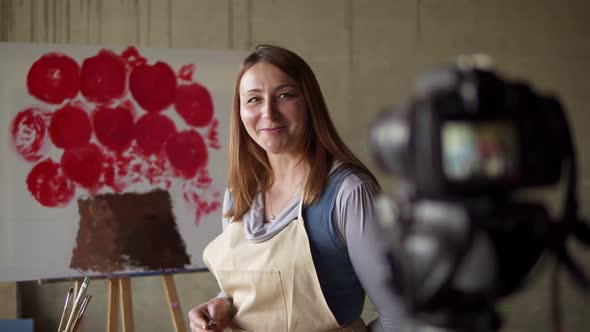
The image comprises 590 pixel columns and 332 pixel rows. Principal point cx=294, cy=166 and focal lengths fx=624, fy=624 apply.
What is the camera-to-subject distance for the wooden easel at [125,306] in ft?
9.14

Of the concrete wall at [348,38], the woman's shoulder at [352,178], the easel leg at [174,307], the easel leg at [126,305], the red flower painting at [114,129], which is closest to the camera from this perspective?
the woman's shoulder at [352,178]

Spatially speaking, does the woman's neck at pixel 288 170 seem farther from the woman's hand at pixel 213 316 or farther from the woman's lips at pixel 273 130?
the woman's hand at pixel 213 316

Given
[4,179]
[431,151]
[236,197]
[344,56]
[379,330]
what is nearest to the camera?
[431,151]

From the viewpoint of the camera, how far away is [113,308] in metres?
2.82

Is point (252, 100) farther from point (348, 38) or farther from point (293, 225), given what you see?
point (348, 38)

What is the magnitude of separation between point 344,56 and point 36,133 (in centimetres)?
199

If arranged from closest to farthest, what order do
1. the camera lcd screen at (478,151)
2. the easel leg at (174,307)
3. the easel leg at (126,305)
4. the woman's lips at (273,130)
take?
the camera lcd screen at (478,151), the woman's lips at (273,130), the easel leg at (126,305), the easel leg at (174,307)

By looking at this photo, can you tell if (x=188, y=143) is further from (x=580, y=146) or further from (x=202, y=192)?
(x=580, y=146)

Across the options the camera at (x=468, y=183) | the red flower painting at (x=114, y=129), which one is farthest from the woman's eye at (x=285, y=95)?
the red flower painting at (x=114, y=129)

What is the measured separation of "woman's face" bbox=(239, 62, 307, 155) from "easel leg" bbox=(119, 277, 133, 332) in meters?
1.49

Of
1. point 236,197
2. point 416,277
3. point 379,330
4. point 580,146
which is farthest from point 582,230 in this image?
point 580,146

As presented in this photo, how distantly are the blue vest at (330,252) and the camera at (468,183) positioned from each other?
3.28 feet

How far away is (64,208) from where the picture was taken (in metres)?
3.01

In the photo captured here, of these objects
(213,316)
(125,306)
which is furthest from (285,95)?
(125,306)
